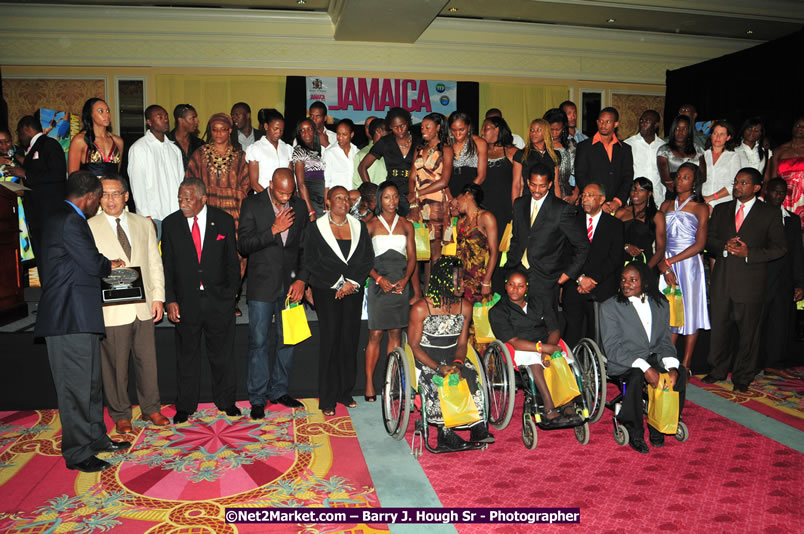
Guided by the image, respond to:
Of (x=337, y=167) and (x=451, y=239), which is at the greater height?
(x=337, y=167)

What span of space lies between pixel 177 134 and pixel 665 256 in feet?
16.2

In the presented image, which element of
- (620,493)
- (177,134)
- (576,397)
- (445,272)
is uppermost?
(177,134)

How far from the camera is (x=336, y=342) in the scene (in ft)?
15.9

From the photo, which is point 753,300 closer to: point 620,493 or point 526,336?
point 526,336

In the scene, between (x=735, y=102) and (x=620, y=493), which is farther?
(x=735, y=102)

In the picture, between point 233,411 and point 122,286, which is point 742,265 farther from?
point 122,286

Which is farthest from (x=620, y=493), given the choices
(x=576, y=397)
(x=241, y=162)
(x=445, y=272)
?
(x=241, y=162)

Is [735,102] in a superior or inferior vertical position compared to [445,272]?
superior

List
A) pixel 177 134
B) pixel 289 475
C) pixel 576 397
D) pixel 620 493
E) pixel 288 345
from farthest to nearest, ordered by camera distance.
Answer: pixel 177 134 < pixel 288 345 < pixel 576 397 < pixel 289 475 < pixel 620 493

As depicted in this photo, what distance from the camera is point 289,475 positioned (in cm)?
376

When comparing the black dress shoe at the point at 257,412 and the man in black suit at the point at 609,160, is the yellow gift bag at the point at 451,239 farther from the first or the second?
the black dress shoe at the point at 257,412

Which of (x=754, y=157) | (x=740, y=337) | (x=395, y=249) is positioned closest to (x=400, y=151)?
(x=395, y=249)

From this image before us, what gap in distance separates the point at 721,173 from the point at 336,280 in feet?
13.8

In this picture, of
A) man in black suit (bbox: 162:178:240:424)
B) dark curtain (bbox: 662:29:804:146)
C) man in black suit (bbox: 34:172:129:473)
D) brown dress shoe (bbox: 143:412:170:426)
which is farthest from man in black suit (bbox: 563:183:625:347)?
dark curtain (bbox: 662:29:804:146)
